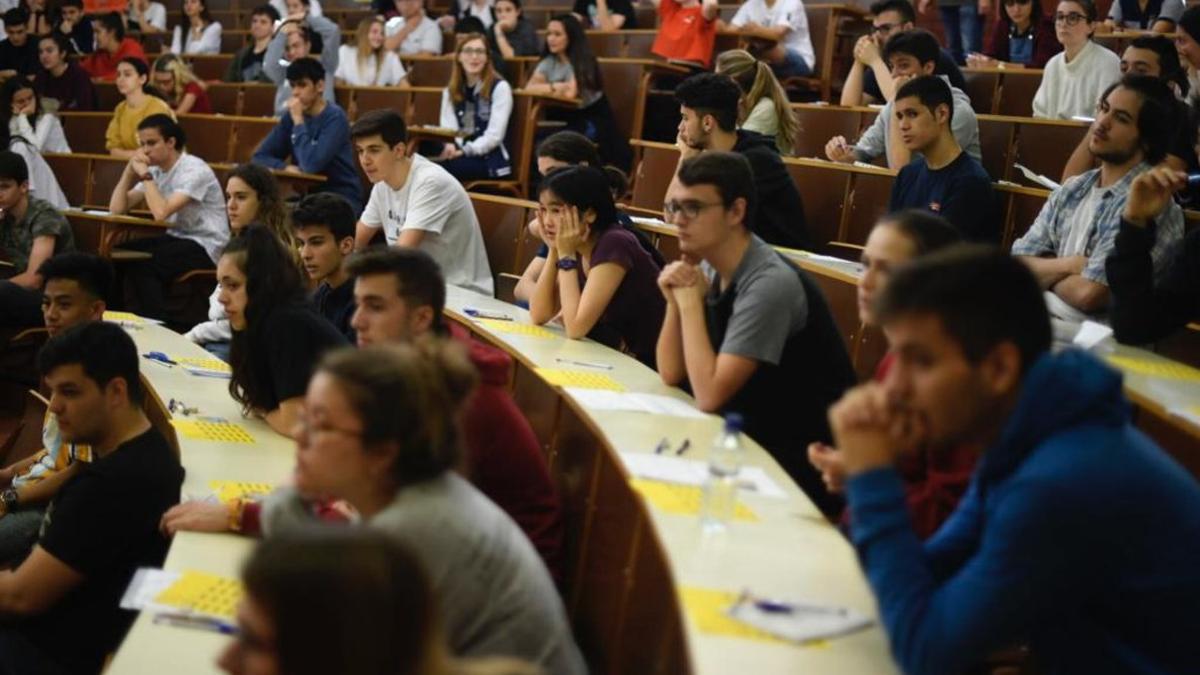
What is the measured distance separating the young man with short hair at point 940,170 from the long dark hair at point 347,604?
364cm

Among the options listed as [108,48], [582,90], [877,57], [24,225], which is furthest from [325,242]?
[108,48]

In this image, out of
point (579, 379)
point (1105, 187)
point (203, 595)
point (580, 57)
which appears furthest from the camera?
point (580, 57)

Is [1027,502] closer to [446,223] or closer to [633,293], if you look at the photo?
[633,293]

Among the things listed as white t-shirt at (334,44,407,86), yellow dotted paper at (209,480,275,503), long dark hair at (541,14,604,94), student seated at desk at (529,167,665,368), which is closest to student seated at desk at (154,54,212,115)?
white t-shirt at (334,44,407,86)

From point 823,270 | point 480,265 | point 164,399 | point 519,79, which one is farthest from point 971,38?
→ point 164,399

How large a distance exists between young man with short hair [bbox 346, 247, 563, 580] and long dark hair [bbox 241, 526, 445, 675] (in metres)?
1.26

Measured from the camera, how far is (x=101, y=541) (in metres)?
2.88

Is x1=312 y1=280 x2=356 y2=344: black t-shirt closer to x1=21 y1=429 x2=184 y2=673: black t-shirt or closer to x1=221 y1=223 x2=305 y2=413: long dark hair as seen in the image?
x1=221 y1=223 x2=305 y2=413: long dark hair

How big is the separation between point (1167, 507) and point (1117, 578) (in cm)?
11

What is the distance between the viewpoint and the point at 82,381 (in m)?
3.17

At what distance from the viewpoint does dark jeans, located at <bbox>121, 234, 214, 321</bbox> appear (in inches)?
267

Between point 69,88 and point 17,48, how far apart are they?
84cm

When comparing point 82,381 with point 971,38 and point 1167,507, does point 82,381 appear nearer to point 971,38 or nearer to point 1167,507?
point 1167,507

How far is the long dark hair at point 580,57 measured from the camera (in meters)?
7.90
